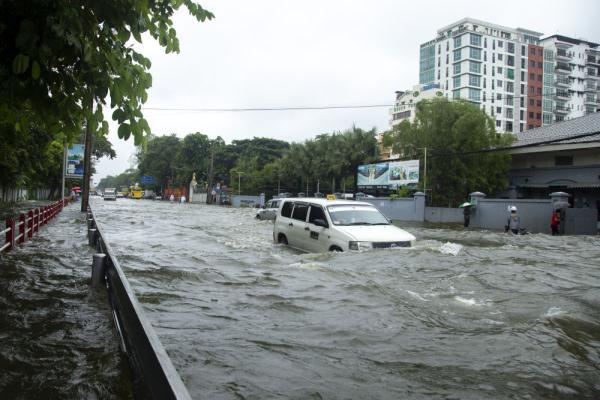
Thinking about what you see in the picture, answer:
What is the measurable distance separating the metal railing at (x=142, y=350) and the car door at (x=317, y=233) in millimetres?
6034

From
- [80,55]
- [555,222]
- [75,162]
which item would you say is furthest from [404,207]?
[80,55]

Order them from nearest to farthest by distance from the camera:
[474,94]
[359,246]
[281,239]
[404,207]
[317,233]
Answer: [359,246] → [317,233] → [281,239] → [404,207] → [474,94]

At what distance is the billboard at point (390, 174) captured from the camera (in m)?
34.5

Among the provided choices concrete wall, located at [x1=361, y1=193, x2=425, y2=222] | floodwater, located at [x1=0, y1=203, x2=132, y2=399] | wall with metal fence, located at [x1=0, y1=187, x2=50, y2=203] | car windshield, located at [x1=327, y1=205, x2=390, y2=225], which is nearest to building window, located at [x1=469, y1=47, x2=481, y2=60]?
concrete wall, located at [x1=361, y1=193, x2=425, y2=222]

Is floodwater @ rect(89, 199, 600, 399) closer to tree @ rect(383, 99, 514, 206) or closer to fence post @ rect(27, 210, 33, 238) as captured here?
fence post @ rect(27, 210, 33, 238)

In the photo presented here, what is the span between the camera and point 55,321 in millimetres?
5078

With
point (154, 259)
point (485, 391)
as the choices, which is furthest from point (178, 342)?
point (154, 259)

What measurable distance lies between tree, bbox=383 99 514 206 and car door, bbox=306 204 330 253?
77.6 feet

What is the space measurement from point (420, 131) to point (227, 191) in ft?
152

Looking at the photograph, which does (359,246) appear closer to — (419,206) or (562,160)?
(419,206)

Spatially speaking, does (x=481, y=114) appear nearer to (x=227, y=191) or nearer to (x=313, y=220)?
(x=313, y=220)

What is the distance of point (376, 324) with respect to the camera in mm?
5602

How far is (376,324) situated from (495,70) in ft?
320

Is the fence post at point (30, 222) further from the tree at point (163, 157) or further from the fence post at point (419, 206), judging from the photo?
the tree at point (163, 157)
